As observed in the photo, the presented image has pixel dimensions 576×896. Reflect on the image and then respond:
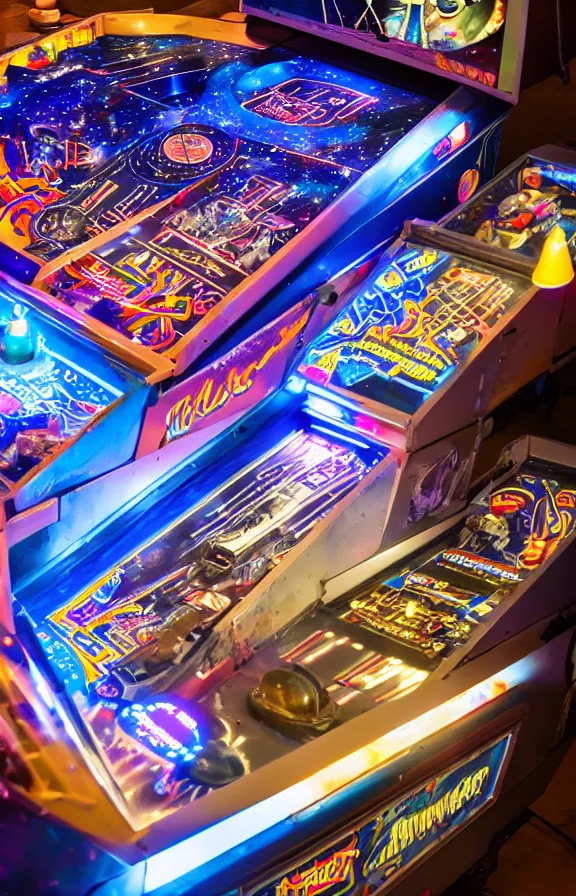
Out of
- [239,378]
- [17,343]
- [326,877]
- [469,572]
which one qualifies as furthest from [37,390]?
[326,877]

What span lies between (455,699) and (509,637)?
0.38 meters

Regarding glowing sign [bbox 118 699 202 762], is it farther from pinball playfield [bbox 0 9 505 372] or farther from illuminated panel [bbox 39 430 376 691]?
pinball playfield [bbox 0 9 505 372]

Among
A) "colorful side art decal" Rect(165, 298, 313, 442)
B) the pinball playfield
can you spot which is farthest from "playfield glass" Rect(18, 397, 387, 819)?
the pinball playfield

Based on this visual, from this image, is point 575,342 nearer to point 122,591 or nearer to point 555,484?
point 555,484

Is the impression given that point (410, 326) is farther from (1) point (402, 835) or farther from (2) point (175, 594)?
(1) point (402, 835)

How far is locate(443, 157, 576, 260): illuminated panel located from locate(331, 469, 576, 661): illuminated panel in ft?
3.27

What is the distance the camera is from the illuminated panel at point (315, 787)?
2.73 metres

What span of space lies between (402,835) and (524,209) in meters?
2.68

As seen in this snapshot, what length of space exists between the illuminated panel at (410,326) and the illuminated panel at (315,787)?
1112mm

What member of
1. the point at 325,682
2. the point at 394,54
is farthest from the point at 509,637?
the point at 394,54

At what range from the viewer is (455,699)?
331 cm

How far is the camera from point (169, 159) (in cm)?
439

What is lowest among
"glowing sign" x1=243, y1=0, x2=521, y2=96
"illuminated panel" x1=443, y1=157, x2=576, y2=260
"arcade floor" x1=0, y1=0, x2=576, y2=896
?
"arcade floor" x1=0, y1=0, x2=576, y2=896

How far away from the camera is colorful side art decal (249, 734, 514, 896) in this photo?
2975 mm
